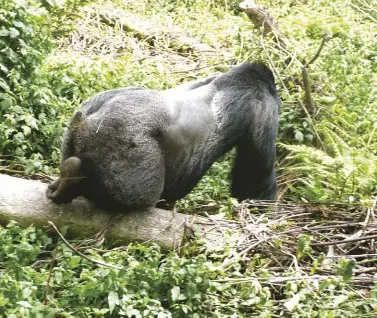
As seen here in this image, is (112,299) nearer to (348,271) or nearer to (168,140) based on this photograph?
(348,271)

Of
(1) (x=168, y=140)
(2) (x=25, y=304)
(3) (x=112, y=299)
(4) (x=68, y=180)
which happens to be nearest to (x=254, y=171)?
(1) (x=168, y=140)

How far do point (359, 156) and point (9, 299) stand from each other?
8.20ft

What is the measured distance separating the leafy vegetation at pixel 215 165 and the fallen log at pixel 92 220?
0.39 ft

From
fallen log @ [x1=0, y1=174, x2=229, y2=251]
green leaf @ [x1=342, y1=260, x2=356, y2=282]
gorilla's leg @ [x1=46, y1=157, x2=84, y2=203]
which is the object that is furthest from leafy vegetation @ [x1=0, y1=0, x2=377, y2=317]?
gorilla's leg @ [x1=46, y1=157, x2=84, y2=203]

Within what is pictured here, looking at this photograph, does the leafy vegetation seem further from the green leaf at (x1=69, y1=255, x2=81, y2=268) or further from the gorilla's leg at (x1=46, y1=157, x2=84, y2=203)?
the gorilla's leg at (x1=46, y1=157, x2=84, y2=203)

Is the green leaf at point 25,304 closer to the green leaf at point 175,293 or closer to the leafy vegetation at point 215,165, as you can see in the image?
the leafy vegetation at point 215,165

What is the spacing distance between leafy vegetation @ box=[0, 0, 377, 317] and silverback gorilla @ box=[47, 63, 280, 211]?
0.28 m

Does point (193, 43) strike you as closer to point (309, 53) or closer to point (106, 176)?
point (309, 53)

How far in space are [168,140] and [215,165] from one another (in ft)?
4.77

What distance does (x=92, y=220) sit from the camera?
3.34 metres

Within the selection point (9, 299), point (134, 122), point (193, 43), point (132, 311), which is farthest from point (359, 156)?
point (193, 43)

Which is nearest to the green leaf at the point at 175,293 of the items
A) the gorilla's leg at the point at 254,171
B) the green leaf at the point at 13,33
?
the gorilla's leg at the point at 254,171

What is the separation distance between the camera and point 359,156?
4.05 m

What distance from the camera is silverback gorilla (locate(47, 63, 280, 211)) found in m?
3.34
